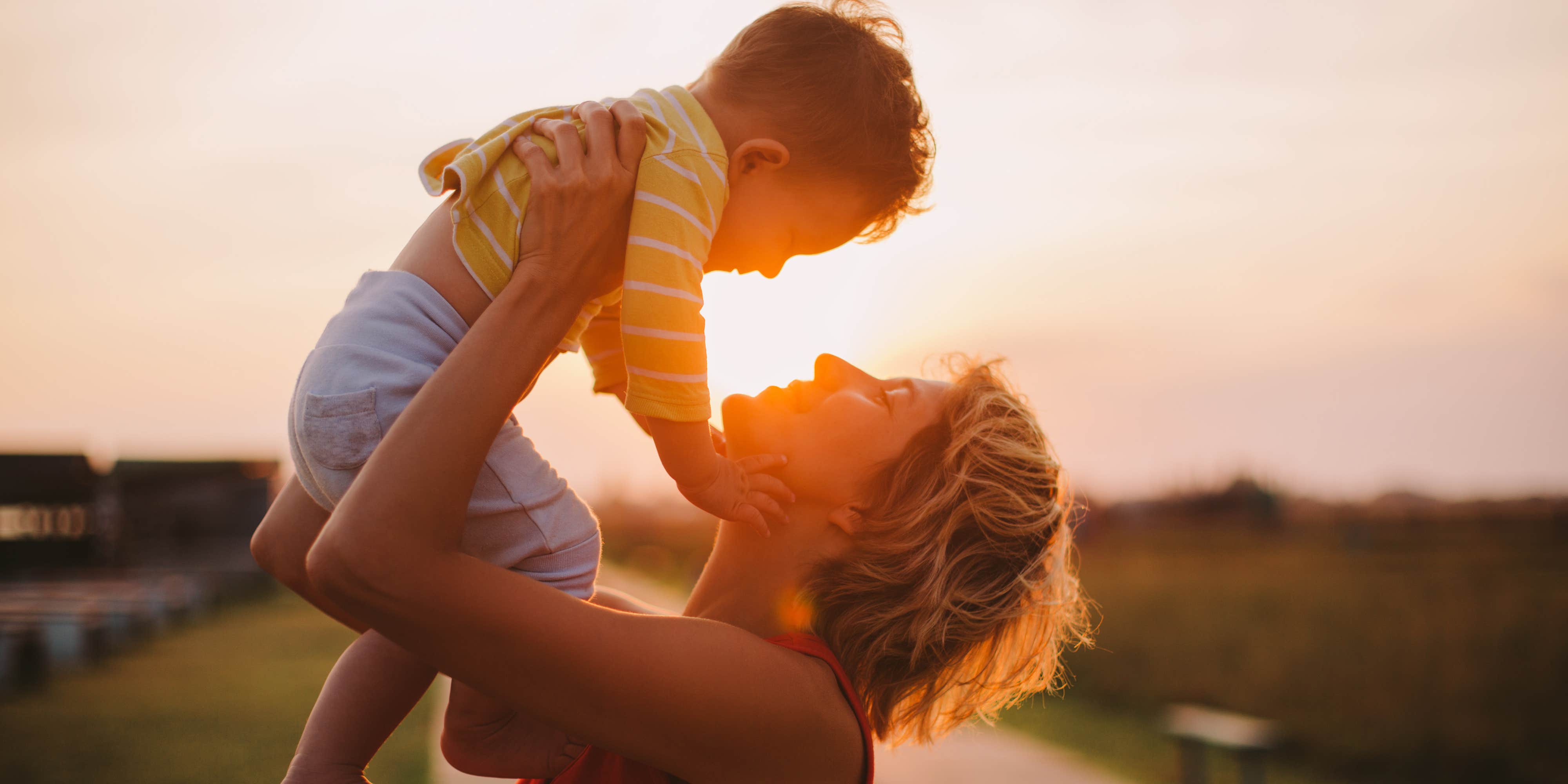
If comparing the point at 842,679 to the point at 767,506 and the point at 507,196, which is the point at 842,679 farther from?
the point at 507,196

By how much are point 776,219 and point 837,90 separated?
335 mm

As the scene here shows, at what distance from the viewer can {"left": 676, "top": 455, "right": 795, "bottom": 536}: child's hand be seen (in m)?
1.88

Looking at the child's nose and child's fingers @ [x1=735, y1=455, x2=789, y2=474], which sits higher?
the child's nose

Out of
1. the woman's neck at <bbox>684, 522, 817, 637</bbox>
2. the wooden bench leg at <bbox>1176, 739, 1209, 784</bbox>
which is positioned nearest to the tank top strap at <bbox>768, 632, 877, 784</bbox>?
the woman's neck at <bbox>684, 522, 817, 637</bbox>

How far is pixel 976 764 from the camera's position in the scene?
846 cm

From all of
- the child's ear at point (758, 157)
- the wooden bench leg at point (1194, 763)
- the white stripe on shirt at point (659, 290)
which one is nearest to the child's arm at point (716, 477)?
the white stripe on shirt at point (659, 290)

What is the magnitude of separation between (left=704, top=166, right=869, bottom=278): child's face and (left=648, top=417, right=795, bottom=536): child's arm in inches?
16.3

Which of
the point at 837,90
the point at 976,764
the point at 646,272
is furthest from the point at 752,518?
the point at 976,764

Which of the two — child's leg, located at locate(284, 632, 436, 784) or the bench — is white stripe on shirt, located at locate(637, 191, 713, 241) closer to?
child's leg, located at locate(284, 632, 436, 784)

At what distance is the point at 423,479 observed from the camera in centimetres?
127

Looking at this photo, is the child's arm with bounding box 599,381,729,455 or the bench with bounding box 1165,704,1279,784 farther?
the bench with bounding box 1165,704,1279,784

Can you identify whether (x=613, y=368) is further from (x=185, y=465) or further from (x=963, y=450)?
(x=185, y=465)

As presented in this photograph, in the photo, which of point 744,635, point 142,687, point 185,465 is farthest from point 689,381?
point 185,465

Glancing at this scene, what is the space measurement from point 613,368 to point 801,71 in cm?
84
